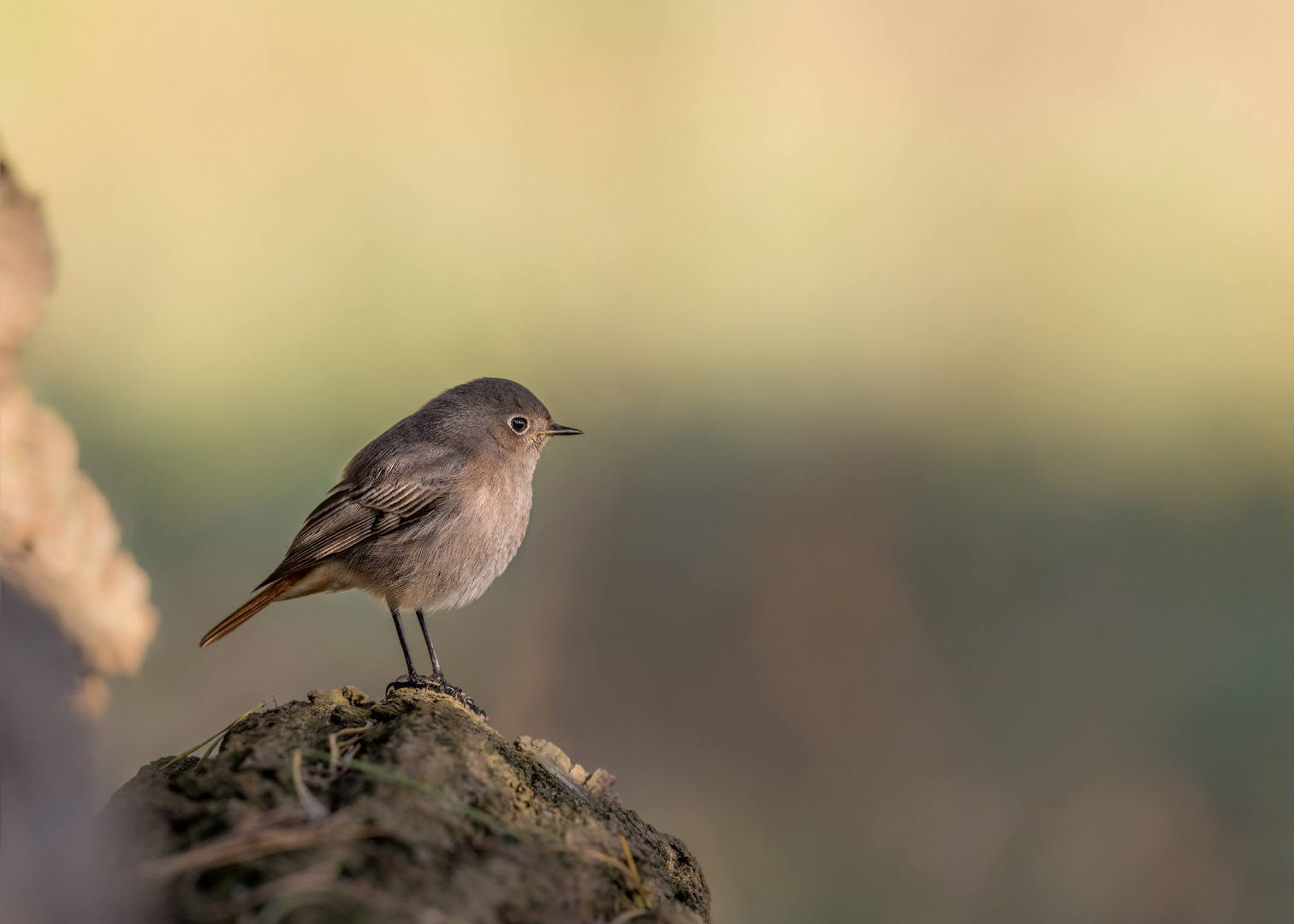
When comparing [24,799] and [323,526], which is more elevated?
[24,799]

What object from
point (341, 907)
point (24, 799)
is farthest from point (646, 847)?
point (24, 799)

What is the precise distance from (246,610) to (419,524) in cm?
100

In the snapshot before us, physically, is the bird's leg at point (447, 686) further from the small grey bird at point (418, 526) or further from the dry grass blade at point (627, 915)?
the dry grass blade at point (627, 915)

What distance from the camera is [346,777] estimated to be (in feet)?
8.39

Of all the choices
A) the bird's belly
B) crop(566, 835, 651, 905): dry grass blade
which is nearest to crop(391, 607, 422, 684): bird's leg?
the bird's belly

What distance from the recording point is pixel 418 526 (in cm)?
538

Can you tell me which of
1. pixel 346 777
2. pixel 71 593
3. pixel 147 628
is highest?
pixel 346 777

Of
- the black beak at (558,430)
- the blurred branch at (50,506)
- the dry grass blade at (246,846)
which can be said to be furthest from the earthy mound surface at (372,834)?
the black beak at (558,430)

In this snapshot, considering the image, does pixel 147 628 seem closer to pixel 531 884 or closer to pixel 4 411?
pixel 4 411

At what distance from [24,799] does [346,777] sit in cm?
81

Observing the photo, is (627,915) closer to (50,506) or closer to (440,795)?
(440,795)

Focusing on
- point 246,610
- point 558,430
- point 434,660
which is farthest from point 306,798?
point 558,430

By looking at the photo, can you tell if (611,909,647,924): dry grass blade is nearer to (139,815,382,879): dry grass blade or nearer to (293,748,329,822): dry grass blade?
(139,815,382,879): dry grass blade

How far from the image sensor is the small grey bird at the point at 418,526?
5340 millimetres
